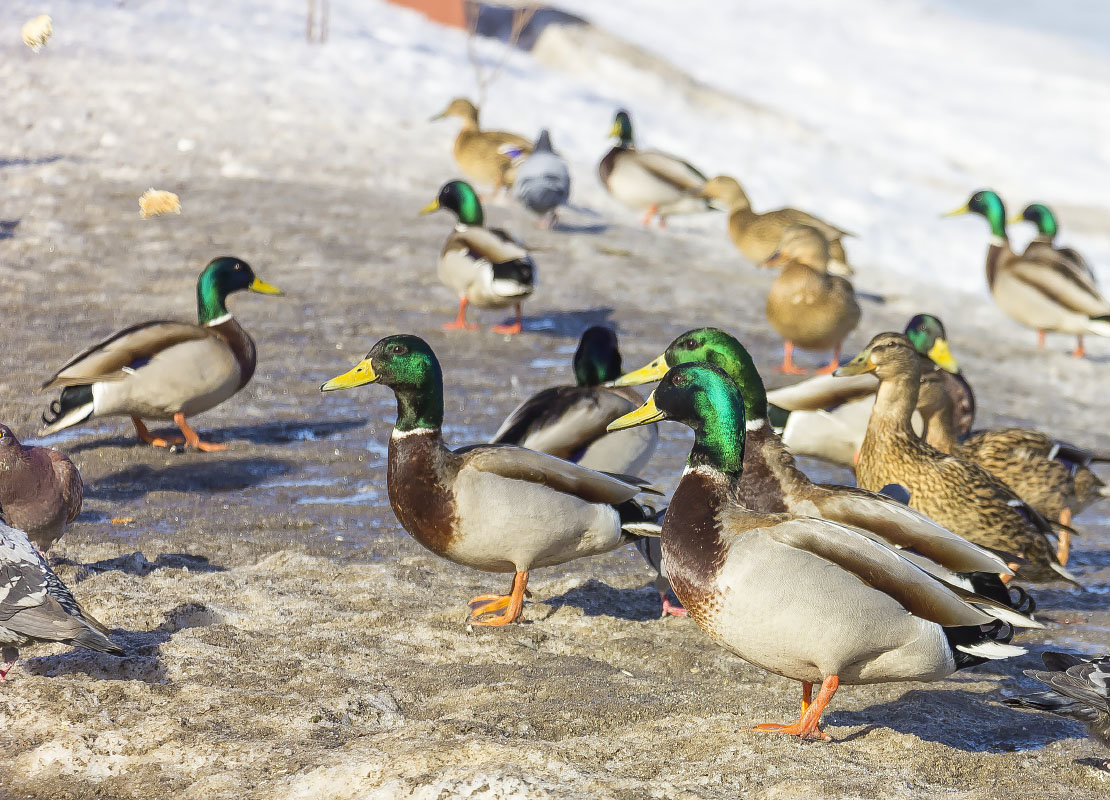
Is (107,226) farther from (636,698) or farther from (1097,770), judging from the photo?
(1097,770)

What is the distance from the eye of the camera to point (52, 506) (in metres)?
4.32

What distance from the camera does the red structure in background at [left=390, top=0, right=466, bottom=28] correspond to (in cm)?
2292

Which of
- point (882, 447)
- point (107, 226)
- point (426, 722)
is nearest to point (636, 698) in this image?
point (426, 722)

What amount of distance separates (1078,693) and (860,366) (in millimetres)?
2322

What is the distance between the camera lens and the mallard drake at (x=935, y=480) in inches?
191

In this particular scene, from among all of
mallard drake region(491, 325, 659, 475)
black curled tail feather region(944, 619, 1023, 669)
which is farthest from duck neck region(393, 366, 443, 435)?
black curled tail feather region(944, 619, 1023, 669)

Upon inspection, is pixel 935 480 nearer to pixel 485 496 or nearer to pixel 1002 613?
pixel 1002 613

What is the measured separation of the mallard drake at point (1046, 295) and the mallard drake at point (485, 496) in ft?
23.3

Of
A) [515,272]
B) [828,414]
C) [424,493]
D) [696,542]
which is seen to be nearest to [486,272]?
[515,272]

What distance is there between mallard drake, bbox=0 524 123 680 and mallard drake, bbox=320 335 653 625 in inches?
49.2

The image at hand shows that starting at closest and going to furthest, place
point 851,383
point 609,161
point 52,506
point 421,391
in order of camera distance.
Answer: point 52,506, point 421,391, point 851,383, point 609,161

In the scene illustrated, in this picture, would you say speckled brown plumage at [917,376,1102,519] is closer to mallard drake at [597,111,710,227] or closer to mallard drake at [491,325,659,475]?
mallard drake at [491,325,659,475]

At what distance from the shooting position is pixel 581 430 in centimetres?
541

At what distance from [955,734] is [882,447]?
1.66 meters
